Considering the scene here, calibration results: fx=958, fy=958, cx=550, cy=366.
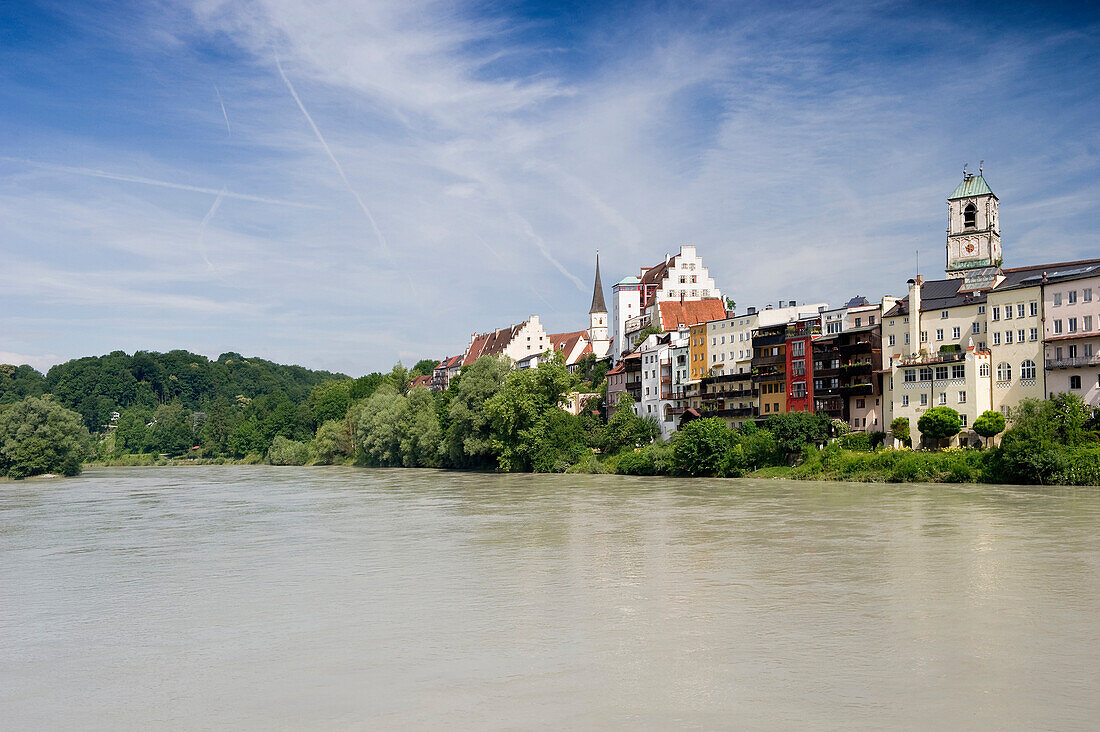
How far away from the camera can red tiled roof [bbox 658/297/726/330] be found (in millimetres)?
93750

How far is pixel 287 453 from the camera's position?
13050 cm

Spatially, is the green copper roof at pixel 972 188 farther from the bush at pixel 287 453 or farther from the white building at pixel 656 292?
the bush at pixel 287 453

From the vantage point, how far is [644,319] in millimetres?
99062

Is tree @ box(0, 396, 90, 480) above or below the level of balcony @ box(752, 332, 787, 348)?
below

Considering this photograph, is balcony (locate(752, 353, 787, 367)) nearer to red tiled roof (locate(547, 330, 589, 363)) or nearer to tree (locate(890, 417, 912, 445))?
tree (locate(890, 417, 912, 445))

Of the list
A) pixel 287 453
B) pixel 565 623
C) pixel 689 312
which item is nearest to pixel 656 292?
pixel 689 312

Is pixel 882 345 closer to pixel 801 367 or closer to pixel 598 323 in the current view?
pixel 801 367

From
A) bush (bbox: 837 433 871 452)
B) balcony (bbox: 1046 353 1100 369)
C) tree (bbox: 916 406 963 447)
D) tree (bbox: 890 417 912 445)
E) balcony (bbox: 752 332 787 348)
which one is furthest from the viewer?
balcony (bbox: 752 332 787 348)

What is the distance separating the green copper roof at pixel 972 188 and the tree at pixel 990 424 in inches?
1936

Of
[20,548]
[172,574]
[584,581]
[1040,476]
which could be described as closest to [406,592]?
[584,581]

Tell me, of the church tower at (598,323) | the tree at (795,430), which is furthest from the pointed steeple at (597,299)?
the tree at (795,430)

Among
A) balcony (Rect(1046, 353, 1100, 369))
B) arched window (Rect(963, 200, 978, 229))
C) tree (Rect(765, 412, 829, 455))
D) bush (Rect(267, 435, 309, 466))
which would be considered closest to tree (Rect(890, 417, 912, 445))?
tree (Rect(765, 412, 829, 455))

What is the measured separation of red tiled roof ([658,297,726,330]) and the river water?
5502 cm

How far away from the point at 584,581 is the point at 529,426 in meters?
58.0
